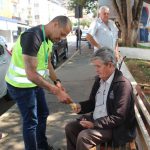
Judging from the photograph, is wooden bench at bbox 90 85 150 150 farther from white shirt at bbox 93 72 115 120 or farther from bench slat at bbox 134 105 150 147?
white shirt at bbox 93 72 115 120

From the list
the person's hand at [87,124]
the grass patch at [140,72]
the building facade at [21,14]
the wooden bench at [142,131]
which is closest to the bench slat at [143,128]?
the wooden bench at [142,131]

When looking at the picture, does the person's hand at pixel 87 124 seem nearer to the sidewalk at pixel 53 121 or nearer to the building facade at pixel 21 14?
the sidewalk at pixel 53 121

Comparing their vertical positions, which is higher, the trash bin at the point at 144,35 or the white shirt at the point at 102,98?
the white shirt at the point at 102,98

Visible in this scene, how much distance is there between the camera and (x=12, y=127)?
6410mm

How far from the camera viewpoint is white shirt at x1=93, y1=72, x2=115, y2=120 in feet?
12.7

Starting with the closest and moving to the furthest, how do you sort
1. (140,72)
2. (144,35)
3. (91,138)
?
(91,138), (140,72), (144,35)

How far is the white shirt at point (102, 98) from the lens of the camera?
3875 millimetres

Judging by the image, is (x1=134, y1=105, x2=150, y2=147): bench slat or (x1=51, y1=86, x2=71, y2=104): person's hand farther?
(x1=51, y1=86, x2=71, y2=104): person's hand

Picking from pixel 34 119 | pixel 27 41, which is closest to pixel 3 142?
pixel 34 119

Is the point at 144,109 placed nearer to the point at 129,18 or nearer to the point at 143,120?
the point at 143,120

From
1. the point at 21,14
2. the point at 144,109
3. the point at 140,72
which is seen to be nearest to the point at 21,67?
the point at 144,109

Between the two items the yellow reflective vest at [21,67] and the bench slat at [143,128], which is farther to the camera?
the yellow reflective vest at [21,67]

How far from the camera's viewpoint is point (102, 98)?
12.9 ft

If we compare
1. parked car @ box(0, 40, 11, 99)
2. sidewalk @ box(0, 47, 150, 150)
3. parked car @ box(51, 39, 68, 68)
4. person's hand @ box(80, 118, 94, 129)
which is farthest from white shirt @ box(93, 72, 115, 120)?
parked car @ box(51, 39, 68, 68)
